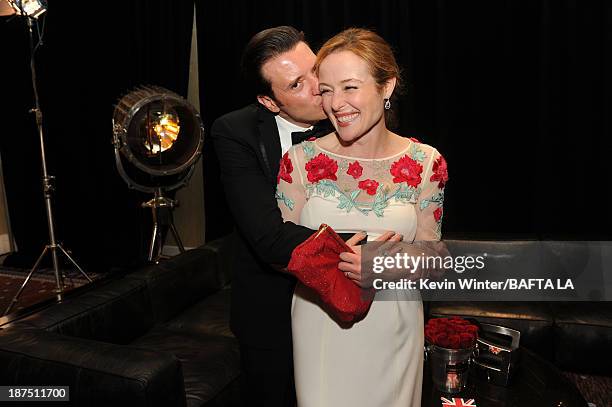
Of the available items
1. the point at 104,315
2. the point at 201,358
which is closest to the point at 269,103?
the point at 201,358

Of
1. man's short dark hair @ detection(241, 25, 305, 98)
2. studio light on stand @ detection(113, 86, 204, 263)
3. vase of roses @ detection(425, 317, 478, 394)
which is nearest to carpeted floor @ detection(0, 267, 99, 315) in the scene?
studio light on stand @ detection(113, 86, 204, 263)

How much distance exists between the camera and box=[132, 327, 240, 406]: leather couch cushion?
Answer: 83.8 inches

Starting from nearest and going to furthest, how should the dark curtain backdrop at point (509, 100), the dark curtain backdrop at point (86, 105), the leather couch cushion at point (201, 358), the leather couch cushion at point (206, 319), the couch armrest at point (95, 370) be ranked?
the couch armrest at point (95, 370), the leather couch cushion at point (201, 358), the leather couch cushion at point (206, 319), the dark curtain backdrop at point (509, 100), the dark curtain backdrop at point (86, 105)

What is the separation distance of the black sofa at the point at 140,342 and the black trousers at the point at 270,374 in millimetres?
361

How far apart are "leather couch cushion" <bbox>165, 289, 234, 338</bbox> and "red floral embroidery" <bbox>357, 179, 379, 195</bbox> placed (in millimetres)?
1512

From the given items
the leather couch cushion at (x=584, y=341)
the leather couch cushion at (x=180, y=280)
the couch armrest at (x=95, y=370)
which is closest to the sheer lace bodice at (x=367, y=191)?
the couch armrest at (x=95, y=370)

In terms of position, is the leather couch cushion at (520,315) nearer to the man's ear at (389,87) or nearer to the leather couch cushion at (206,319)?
the leather couch cushion at (206,319)

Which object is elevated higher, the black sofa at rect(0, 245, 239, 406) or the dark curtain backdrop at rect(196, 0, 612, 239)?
the dark curtain backdrop at rect(196, 0, 612, 239)

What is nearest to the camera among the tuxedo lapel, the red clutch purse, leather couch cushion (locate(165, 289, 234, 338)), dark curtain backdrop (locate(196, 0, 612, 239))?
the red clutch purse

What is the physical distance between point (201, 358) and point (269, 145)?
1.27 m

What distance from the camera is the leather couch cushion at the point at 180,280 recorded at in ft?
9.12

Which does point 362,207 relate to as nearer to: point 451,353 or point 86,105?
point 451,353

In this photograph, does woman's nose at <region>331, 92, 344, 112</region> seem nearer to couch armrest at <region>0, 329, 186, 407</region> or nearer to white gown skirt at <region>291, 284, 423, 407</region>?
white gown skirt at <region>291, 284, 423, 407</region>

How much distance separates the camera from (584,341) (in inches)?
107
